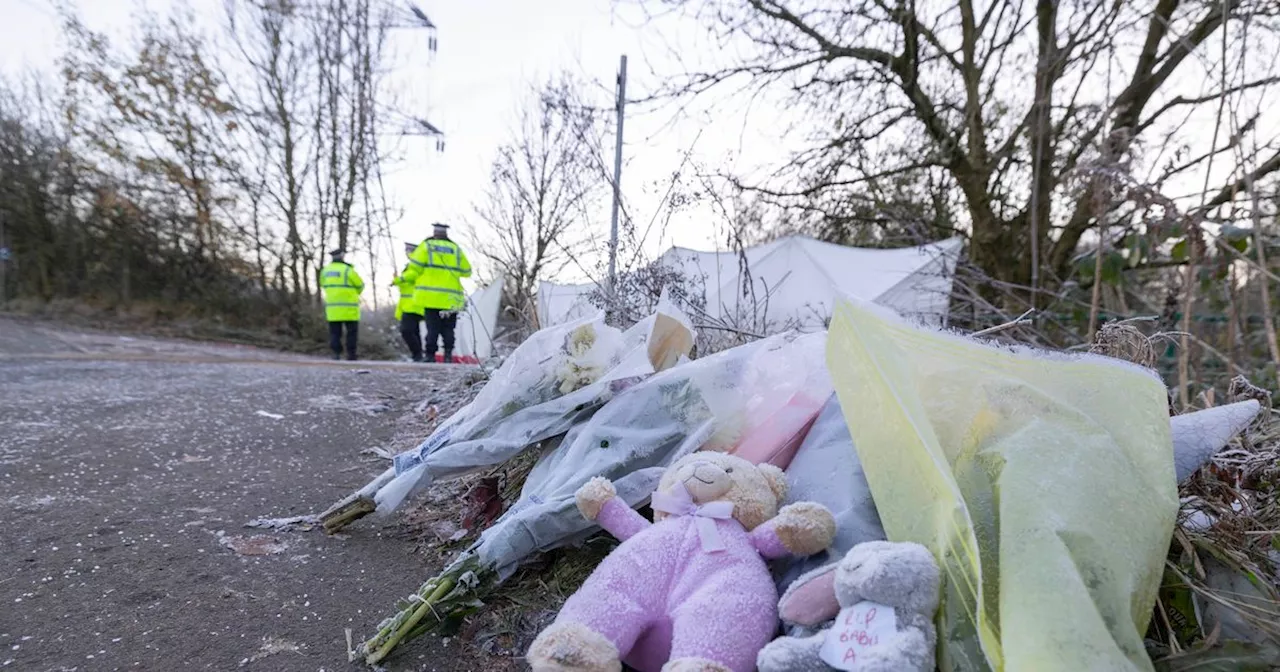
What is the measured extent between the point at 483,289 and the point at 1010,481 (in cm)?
835

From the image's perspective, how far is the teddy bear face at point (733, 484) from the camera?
1.38 meters

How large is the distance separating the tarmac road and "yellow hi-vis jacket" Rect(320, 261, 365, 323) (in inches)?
172

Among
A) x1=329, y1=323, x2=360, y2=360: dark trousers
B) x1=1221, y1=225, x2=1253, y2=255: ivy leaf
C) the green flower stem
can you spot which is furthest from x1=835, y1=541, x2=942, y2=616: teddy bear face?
x1=329, y1=323, x2=360, y2=360: dark trousers

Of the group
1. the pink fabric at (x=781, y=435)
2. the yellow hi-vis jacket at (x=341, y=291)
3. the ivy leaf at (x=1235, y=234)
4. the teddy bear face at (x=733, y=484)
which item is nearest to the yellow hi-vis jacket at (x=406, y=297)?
the yellow hi-vis jacket at (x=341, y=291)

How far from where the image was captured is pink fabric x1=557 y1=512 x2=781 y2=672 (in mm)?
1105

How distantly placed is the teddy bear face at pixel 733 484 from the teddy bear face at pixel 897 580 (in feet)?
1.18

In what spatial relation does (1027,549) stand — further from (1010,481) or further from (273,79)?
(273,79)

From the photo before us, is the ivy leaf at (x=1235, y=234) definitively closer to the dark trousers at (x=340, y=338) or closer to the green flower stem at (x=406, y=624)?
the green flower stem at (x=406, y=624)

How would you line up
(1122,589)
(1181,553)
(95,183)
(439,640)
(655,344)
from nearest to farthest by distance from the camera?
(1122,589), (1181,553), (439,640), (655,344), (95,183)

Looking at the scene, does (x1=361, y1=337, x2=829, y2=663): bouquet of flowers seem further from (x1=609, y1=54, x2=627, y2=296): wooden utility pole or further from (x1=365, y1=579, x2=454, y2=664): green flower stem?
(x1=609, y1=54, x2=627, y2=296): wooden utility pole

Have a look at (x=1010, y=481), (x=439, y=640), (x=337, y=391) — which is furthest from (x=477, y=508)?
(x=337, y=391)

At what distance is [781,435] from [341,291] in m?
7.74

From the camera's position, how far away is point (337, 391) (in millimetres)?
4230

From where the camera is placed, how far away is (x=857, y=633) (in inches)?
38.0
